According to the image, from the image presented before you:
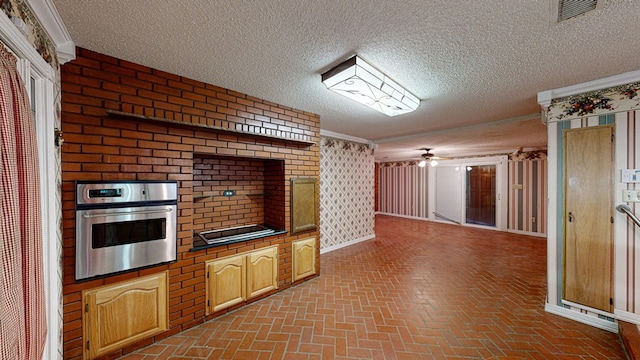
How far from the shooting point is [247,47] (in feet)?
5.55

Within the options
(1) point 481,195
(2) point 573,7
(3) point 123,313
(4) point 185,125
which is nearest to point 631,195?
(2) point 573,7

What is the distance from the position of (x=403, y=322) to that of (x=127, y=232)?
106 inches

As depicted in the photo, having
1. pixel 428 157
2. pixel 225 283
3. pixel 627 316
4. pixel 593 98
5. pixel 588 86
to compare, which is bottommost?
pixel 627 316

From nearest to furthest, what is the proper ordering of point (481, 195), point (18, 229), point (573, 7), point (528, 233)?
point (18, 229) → point (573, 7) → point (528, 233) → point (481, 195)

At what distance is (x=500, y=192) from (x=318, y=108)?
6.47 m

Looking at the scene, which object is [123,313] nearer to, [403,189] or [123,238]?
[123,238]

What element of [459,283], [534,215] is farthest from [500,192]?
[459,283]

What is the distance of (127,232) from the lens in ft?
6.07

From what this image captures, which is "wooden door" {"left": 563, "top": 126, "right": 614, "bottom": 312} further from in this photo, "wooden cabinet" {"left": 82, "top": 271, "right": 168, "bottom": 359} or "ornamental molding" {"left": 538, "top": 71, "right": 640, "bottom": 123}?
"wooden cabinet" {"left": 82, "top": 271, "right": 168, "bottom": 359}

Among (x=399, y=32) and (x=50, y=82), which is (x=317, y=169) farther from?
(x=50, y=82)

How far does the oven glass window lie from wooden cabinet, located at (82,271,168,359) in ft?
1.15

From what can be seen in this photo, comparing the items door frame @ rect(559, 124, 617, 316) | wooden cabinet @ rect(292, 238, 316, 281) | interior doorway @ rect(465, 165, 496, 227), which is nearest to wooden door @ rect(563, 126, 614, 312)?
door frame @ rect(559, 124, 617, 316)

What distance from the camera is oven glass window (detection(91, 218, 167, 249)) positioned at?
174 centimetres

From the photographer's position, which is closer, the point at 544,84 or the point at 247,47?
the point at 247,47
